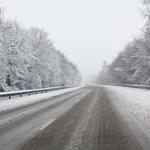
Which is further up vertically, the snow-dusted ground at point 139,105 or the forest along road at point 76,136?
the forest along road at point 76,136

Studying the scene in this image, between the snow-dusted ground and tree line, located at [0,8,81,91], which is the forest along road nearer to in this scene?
the snow-dusted ground

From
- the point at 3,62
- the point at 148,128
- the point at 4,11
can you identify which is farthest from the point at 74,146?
the point at 4,11

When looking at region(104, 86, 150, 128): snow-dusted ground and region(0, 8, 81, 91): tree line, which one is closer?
region(104, 86, 150, 128): snow-dusted ground

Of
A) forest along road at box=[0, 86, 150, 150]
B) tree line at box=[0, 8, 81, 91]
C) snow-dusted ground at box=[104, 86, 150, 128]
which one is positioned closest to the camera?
forest along road at box=[0, 86, 150, 150]

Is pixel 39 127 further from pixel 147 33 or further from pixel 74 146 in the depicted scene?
pixel 147 33

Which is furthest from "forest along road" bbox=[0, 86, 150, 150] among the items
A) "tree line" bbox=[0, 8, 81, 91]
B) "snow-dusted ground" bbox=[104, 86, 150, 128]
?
"tree line" bbox=[0, 8, 81, 91]

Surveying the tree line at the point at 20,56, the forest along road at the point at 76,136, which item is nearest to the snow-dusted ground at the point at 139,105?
the forest along road at the point at 76,136

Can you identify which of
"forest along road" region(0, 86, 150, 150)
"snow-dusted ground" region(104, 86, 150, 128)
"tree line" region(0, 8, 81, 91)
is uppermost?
"tree line" region(0, 8, 81, 91)

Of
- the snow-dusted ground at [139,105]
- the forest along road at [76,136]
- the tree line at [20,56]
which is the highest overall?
the tree line at [20,56]

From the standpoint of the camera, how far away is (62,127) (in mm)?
5195

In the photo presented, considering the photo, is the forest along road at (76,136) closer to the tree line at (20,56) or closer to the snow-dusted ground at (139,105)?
the snow-dusted ground at (139,105)

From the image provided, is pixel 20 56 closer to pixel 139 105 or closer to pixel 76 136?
pixel 139 105

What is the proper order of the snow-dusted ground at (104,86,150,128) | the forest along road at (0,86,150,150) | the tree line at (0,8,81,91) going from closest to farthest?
1. the forest along road at (0,86,150,150)
2. the snow-dusted ground at (104,86,150,128)
3. the tree line at (0,8,81,91)

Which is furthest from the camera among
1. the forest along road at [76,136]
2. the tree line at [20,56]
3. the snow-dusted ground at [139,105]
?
the tree line at [20,56]
